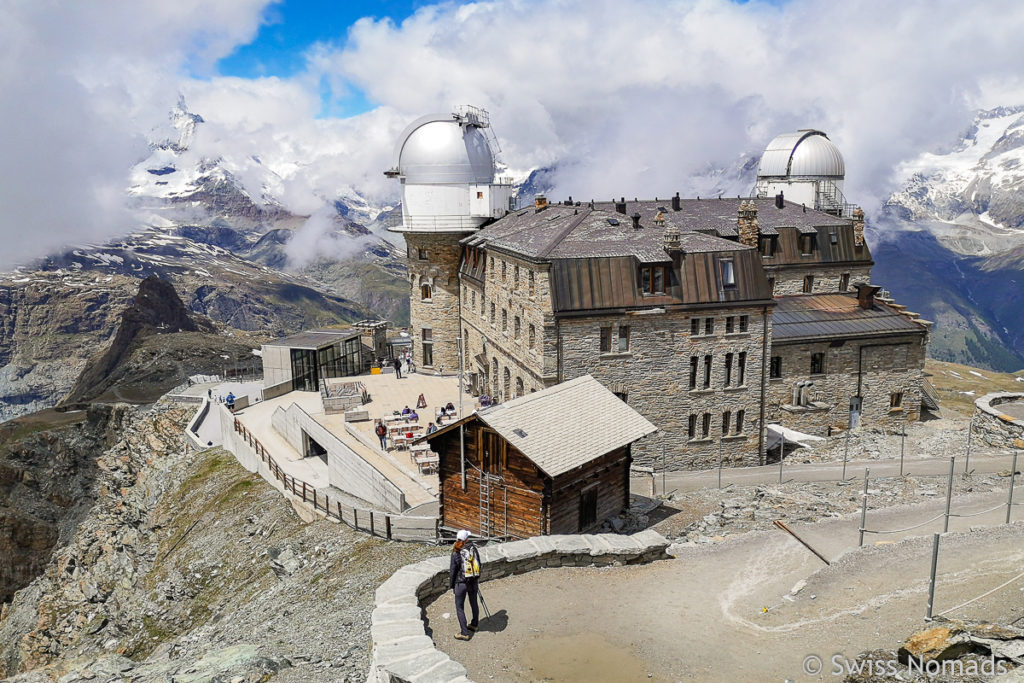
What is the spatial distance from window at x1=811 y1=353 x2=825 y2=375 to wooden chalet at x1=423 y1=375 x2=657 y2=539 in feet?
69.5

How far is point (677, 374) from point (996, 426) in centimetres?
1645

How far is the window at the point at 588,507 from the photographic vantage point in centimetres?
2497

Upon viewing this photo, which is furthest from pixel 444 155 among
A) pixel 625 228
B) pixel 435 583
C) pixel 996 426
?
pixel 435 583

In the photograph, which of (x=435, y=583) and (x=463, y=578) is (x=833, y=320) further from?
(x=463, y=578)

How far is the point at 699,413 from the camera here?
124ft

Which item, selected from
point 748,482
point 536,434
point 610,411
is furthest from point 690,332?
point 536,434

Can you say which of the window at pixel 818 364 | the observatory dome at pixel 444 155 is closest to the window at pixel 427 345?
the observatory dome at pixel 444 155

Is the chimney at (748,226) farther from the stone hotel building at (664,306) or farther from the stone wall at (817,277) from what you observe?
the stone wall at (817,277)

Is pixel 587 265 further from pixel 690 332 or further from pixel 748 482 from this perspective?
pixel 748 482

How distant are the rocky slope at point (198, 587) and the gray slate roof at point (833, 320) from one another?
26.2 m

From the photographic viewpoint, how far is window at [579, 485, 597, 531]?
25.0 meters

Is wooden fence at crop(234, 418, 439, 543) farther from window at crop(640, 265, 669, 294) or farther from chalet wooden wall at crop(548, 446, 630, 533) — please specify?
window at crop(640, 265, 669, 294)

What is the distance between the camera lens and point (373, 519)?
29.9m

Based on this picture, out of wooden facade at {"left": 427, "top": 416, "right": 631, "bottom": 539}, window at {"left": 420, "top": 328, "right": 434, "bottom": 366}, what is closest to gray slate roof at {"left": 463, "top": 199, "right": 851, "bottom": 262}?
window at {"left": 420, "top": 328, "right": 434, "bottom": 366}
